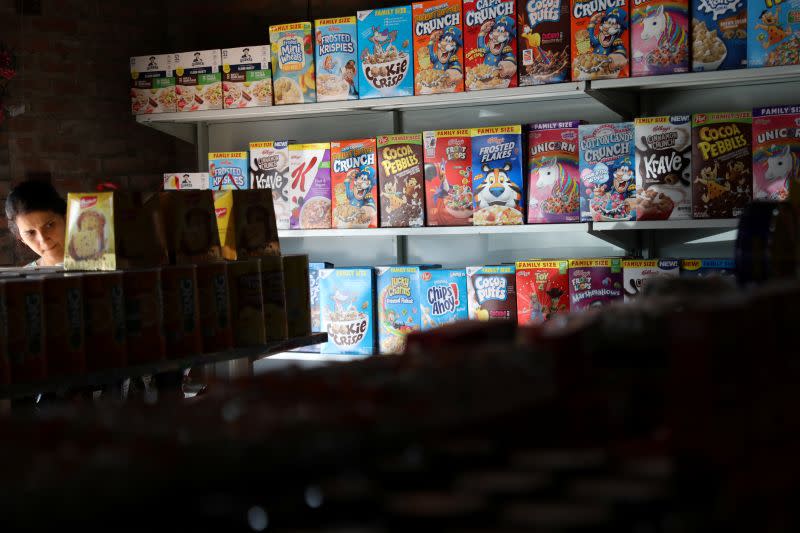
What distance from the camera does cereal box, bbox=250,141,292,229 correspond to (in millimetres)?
4148

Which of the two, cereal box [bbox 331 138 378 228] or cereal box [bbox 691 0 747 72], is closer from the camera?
cereal box [bbox 691 0 747 72]

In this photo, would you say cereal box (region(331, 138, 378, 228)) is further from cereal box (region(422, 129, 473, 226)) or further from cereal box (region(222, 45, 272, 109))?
cereal box (region(222, 45, 272, 109))

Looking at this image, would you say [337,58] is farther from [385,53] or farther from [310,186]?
[310,186]

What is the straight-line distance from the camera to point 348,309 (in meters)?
4.07

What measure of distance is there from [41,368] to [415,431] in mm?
1718

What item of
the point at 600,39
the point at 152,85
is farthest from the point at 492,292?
the point at 152,85

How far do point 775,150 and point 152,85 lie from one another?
2.68 meters

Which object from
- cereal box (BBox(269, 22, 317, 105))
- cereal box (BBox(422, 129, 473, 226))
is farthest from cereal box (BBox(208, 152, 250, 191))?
cereal box (BBox(422, 129, 473, 226))

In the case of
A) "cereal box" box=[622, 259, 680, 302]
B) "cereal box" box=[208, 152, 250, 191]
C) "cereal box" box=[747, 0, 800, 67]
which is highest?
"cereal box" box=[747, 0, 800, 67]

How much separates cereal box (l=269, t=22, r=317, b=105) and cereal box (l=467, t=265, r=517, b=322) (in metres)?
1.03

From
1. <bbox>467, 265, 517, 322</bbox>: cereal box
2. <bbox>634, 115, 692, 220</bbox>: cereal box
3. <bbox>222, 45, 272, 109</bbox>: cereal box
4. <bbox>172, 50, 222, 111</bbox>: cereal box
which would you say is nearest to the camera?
<bbox>634, 115, 692, 220</bbox>: cereal box

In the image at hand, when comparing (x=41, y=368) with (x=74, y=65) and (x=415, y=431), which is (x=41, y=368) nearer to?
(x=415, y=431)

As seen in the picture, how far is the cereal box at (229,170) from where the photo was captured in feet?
13.9

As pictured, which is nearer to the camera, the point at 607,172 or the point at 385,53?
the point at 607,172
